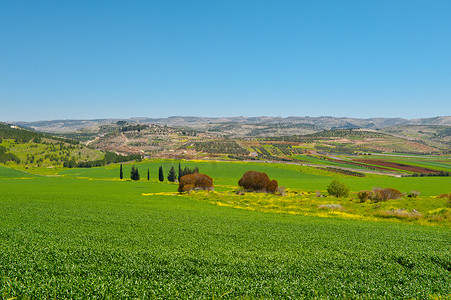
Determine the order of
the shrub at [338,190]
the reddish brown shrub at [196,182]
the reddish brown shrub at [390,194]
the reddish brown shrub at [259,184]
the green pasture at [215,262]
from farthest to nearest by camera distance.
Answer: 1. the reddish brown shrub at [259,184]
2. the reddish brown shrub at [196,182]
3. the shrub at [338,190]
4. the reddish brown shrub at [390,194]
5. the green pasture at [215,262]

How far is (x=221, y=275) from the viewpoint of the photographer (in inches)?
677

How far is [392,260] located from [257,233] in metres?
14.6

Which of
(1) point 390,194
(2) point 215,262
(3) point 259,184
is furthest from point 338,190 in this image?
(2) point 215,262

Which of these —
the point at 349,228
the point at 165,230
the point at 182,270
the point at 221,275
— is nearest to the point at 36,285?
the point at 182,270

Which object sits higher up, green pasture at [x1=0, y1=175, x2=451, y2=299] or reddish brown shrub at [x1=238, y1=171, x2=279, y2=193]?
green pasture at [x1=0, y1=175, x2=451, y2=299]

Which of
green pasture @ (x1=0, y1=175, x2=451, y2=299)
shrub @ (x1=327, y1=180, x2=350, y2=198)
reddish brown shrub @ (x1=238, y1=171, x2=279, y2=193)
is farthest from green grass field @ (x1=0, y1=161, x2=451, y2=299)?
reddish brown shrub @ (x1=238, y1=171, x2=279, y2=193)

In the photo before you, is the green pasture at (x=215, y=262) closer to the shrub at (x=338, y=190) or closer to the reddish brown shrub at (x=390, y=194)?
the reddish brown shrub at (x=390, y=194)

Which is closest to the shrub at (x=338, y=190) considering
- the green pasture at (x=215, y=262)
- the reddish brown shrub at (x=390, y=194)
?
the reddish brown shrub at (x=390, y=194)

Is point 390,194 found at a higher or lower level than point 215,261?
lower

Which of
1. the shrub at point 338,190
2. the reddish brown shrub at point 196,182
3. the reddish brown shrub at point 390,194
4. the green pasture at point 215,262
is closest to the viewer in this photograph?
the green pasture at point 215,262

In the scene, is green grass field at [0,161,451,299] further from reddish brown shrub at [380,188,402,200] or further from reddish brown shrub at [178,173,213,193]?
reddish brown shrub at [178,173,213,193]

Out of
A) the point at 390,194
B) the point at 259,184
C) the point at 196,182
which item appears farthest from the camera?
the point at 259,184

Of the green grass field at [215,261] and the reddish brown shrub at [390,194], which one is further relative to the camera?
the reddish brown shrub at [390,194]

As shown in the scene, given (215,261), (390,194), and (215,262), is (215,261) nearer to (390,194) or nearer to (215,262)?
(215,262)
